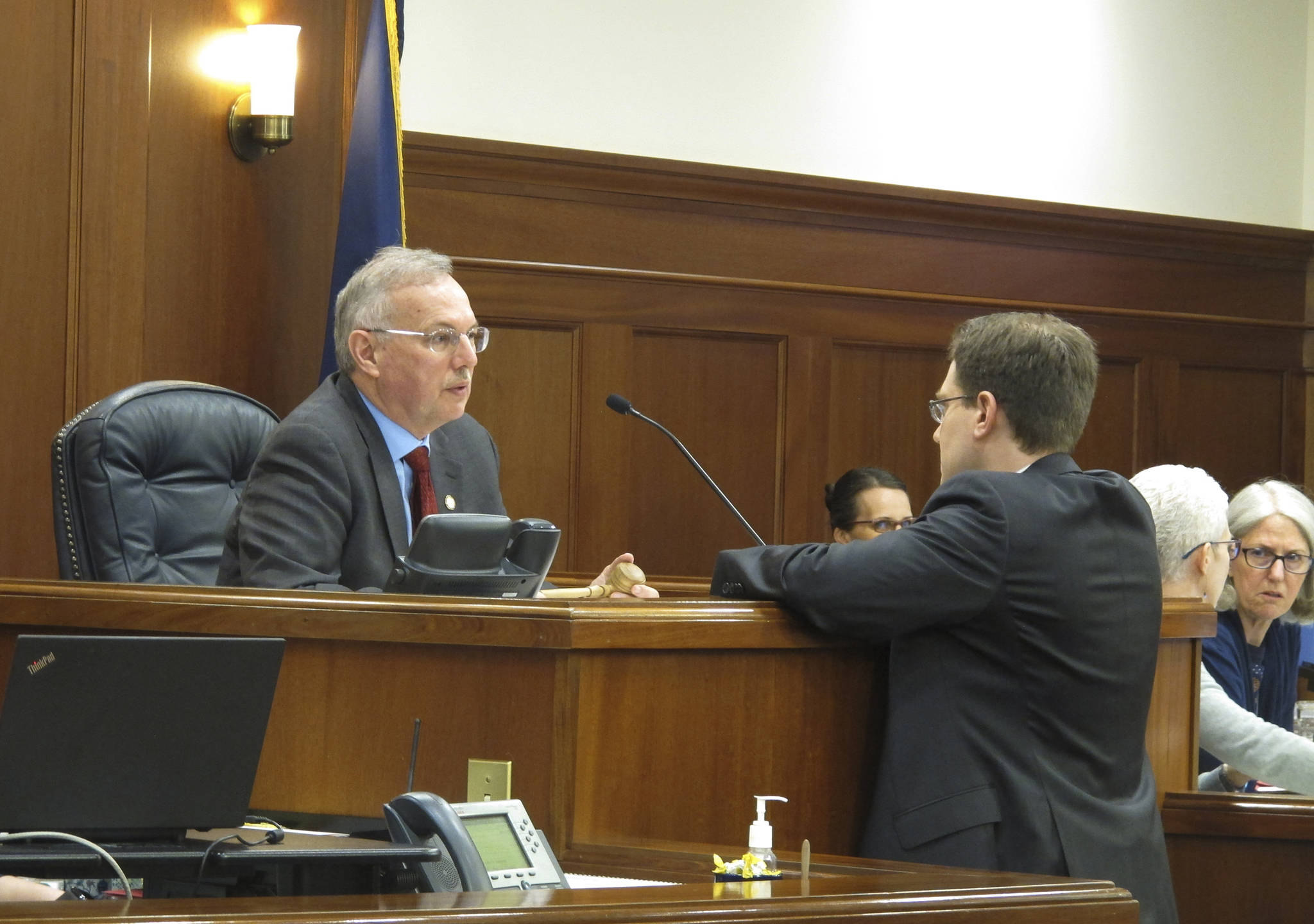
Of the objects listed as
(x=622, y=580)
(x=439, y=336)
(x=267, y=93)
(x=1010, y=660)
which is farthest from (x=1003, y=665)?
(x=267, y=93)

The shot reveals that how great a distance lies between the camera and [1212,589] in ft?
10.6

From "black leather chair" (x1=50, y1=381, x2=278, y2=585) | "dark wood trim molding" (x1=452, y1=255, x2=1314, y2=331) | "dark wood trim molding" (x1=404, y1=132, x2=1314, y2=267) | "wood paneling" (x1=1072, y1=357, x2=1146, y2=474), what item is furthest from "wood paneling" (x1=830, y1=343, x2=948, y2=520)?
"black leather chair" (x1=50, y1=381, x2=278, y2=585)

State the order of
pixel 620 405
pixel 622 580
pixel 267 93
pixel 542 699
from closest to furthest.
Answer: pixel 542 699 → pixel 622 580 → pixel 620 405 → pixel 267 93

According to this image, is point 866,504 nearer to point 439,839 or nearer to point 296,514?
point 296,514

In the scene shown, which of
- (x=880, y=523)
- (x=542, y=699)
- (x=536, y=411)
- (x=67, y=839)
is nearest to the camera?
(x=67, y=839)

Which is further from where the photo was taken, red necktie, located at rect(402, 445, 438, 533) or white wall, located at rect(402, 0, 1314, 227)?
white wall, located at rect(402, 0, 1314, 227)

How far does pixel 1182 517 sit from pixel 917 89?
2.88m

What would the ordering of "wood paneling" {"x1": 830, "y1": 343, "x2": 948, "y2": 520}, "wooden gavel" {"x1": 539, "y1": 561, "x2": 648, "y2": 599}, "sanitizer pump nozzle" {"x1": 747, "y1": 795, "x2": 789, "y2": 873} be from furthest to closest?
"wood paneling" {"x1": 830, "y1": 343, "x2": 948, "y2": 520}, "wooden gavel" {"x1": 539, "y1": 561, "x2": 648, "y2": 599}, "sanitizer pump nozzle" {"x1": 747, "y1": 795, "x2": 789, "y2": 873}

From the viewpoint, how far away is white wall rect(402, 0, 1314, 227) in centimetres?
516

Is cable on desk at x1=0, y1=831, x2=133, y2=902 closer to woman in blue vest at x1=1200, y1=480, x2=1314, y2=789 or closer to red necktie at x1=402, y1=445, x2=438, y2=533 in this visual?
red necktie at x1=402, y1=445, x2=438, y2=533

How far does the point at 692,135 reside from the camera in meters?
5.41

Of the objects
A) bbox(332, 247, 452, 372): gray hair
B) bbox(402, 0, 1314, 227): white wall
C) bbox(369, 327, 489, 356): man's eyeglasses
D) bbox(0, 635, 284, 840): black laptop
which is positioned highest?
bbox(402, 0, 1314, 227): white wall

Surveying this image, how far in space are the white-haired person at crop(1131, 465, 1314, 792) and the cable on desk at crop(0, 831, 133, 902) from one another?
80.8 inches

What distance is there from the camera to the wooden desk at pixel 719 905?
3.69 feet
